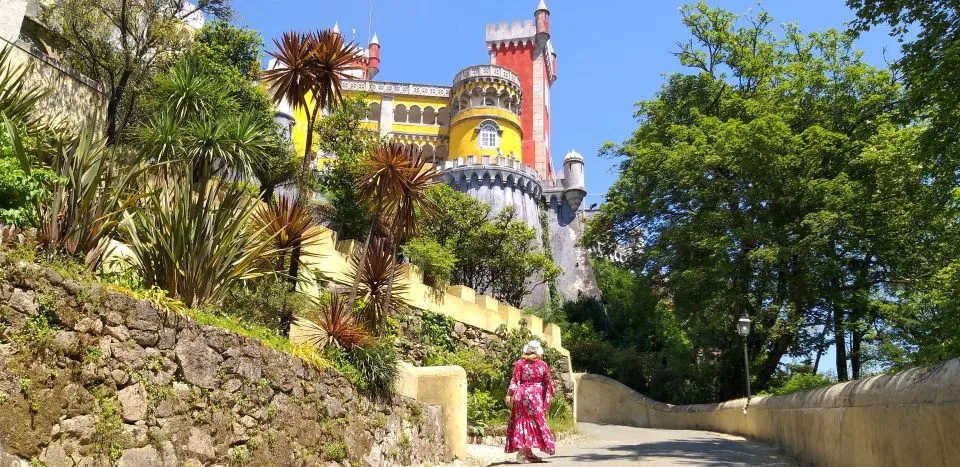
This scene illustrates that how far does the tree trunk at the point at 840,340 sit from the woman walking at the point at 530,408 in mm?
13455

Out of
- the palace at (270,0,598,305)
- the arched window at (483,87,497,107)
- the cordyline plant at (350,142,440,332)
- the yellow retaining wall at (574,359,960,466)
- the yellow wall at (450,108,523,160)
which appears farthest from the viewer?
the arched window at (483,87,497,107)

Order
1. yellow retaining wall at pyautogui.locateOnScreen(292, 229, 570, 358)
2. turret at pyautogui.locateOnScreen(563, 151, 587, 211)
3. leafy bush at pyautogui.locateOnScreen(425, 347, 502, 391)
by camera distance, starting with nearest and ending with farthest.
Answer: yellow retaining wall at pyautogui.locateOnScreen(292, 229, 570, 358) → leafy bush at pyautogui.locateOnScreen(425, 347, 502, 391) → turret at pyautogui.locateOnScreen(563, 151, 587, 211)

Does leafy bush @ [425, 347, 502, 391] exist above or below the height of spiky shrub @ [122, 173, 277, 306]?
below

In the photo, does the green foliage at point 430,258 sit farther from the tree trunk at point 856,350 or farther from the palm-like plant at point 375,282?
the tree trunk at point 856,350

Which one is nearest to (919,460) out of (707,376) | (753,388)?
(753,388)

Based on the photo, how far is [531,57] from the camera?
6294 centimetres

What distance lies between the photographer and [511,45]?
63.3 meters

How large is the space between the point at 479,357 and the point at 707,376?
14.2 meters

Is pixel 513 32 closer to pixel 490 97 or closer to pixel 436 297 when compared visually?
pixel 490 97

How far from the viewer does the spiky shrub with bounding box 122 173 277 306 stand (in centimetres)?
796

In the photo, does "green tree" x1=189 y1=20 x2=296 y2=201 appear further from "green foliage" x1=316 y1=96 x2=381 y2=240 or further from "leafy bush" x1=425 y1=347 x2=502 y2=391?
"leafy bush" x1=425 y1=347 x2=502 y2=391

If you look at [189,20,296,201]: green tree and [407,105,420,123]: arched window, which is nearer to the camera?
[189,20,296,201]: green tree

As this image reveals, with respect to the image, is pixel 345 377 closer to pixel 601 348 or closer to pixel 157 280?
pixel 157 280

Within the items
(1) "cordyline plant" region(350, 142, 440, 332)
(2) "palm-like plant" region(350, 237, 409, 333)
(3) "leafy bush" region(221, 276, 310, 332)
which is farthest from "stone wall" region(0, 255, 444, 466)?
(2) "palm-like plant" region(350, 237, 409, 333)
